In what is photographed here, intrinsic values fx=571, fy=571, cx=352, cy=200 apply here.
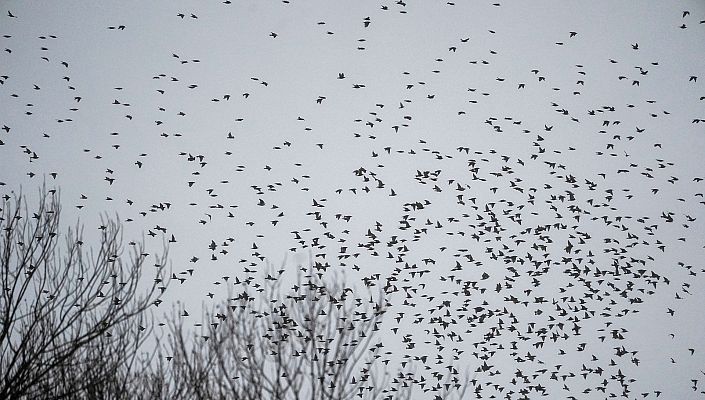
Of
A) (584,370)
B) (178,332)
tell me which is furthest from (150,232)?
(584,370)

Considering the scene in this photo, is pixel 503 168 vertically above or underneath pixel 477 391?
above

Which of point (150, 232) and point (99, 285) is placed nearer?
point (99, 285)

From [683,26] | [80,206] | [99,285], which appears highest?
[683,26]

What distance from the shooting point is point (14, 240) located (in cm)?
855

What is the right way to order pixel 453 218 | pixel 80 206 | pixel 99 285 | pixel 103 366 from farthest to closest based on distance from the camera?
pixel 453 218, pixel 80 206, pixel 103 366, pixel 99 285

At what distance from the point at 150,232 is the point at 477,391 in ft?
35.7

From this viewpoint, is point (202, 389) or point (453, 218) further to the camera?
point (453, 218)

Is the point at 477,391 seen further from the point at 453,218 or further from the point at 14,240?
the point at 14,240

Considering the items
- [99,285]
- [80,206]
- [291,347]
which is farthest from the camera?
[80,206]

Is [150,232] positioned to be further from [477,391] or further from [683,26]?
[683,26]

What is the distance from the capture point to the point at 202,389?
9.47 meters

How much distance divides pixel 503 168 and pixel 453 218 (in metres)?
2.71

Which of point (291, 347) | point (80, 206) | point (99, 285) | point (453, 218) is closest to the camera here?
point (99, 285)

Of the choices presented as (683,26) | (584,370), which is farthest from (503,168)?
(584,370)
